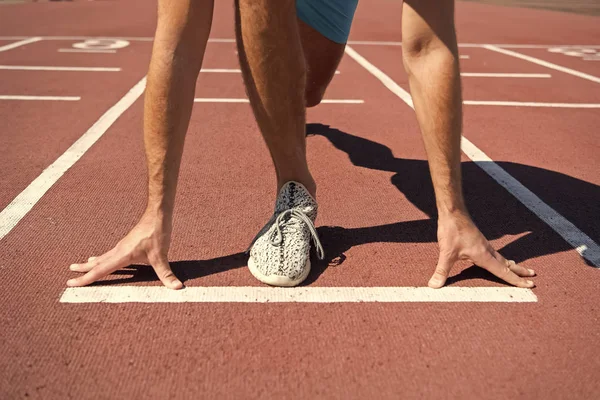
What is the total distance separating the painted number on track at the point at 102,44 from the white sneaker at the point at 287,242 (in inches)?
276

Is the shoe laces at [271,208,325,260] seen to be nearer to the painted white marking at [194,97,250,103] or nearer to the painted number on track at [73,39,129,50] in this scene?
the painted white marking at [194,97,250,103]

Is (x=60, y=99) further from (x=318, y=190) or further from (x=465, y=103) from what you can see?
(x=465, y=103)

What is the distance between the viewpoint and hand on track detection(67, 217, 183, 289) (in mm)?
2500

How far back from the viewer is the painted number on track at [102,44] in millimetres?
8998

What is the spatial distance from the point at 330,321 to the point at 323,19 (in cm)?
178

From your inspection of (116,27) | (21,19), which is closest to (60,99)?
(116,27)

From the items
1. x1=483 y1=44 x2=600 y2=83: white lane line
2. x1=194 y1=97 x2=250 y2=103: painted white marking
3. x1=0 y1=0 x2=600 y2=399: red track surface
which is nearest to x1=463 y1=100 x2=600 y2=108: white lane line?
x1=0 y1=0 x2=600 y2=399: red track surface

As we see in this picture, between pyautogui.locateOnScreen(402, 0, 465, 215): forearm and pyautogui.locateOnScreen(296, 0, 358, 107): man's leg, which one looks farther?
pyautogui.locateOnScreen(296, 0, 358, 107): man's leg

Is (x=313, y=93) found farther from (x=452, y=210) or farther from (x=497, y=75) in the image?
(x=497, y=75)

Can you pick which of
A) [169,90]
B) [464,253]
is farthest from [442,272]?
[169,90]

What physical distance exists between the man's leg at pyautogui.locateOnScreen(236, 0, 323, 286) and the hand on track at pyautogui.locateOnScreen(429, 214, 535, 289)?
1.64 feet

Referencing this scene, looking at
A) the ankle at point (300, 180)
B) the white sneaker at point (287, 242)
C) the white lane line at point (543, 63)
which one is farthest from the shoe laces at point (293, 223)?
the white lane line at point (543, 63)

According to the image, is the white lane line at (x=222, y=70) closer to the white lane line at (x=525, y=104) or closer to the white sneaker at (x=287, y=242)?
the white lane line at (x=525, y=104)

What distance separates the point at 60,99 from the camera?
5.75m
